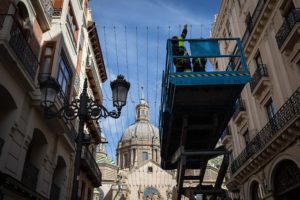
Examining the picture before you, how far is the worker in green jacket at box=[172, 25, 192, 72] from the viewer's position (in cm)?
896

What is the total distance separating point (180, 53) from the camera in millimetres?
9344

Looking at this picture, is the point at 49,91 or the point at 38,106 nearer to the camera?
the point at 49,91

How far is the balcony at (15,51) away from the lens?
879 centimetres

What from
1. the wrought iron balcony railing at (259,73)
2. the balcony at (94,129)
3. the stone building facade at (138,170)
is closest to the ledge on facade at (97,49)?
the balcony at (94,129)

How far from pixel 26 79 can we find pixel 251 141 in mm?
10443

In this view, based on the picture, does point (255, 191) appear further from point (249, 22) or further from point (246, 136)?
point (249, 22)

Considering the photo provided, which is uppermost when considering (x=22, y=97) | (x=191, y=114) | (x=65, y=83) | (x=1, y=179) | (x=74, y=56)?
(x=74, y=56)

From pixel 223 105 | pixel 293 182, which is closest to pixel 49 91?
pixel 223 105

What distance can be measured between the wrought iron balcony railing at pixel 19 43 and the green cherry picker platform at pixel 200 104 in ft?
14.2

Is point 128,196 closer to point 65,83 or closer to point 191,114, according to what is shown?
point 65,83

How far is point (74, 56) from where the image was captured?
51.7 feet

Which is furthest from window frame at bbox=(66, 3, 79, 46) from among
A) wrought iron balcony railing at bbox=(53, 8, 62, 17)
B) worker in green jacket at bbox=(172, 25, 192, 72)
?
worker in green jacket at bbox=(172, 25, 192, 72)

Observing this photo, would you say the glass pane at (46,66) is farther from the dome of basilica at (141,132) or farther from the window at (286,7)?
the dome of basilica at (141,132)

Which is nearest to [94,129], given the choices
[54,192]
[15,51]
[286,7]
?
[54,192]
